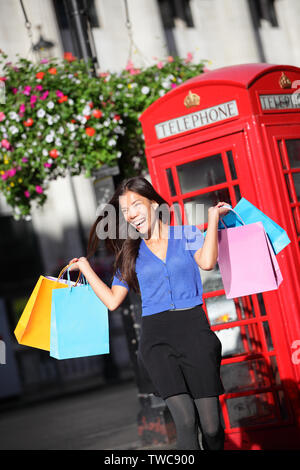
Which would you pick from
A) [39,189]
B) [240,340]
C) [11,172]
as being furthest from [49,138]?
[240,340]

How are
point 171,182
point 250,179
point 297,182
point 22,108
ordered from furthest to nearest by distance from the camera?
point 22,108 → point 171,182 → point 297,182 → point 250,179

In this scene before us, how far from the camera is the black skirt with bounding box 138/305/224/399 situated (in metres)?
3.57

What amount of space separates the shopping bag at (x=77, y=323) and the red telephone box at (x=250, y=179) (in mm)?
1189

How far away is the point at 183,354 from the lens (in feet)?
11.8

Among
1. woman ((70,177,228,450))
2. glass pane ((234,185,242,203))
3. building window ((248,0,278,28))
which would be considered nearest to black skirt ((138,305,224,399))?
woman ((70,177,228,450))

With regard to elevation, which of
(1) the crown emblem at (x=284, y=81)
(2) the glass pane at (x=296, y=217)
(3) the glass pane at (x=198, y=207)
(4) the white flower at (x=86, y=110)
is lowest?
(2) the glass pane at (x=296, y=217)

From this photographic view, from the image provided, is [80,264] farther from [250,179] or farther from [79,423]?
[79,423]

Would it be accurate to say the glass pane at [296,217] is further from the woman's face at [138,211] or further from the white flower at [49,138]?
the white flower at [49,138]

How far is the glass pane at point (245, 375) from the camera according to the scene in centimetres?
504

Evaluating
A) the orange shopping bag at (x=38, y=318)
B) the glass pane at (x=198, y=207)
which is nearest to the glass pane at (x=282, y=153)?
the glass pane at (x=198, y=207)

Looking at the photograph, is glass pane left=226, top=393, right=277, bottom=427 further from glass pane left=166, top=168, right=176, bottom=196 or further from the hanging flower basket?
the hanging flower basket

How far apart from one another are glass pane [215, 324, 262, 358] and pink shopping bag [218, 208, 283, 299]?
5.11ft

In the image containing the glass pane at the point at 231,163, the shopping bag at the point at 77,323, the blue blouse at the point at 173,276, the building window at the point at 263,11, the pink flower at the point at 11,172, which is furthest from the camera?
the building window at the point at 263,11

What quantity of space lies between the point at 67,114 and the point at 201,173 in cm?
164
